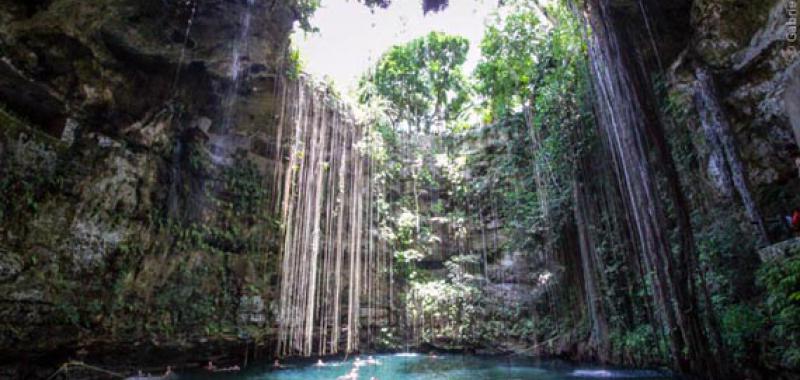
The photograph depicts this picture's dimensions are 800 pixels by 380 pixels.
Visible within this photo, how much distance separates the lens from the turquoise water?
280 inches

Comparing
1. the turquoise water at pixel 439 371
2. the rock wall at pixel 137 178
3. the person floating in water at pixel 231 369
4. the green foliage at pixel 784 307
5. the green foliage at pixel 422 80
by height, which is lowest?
the turquoise water at pixel 439 371

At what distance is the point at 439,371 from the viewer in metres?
8.25

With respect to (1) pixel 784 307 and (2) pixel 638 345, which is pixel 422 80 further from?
(1) pixel 784 307

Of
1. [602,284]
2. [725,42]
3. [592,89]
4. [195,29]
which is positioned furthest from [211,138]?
[725,42]

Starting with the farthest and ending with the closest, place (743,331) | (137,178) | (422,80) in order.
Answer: (422,80)
(137,178)
(743,331)

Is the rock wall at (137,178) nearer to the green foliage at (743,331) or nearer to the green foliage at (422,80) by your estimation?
the green foliage at (422,80)

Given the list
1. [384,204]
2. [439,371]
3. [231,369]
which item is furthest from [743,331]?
[384,204]

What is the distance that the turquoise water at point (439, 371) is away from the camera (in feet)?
23.4

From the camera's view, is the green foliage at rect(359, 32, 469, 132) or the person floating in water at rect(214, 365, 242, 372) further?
the green foliage at rect(359, 32, 469, 132)

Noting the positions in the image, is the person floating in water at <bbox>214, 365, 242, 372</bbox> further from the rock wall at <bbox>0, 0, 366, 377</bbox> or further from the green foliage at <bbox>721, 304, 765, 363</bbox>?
the green foliage at <bbox>721, 304, 765, 363</bbox>

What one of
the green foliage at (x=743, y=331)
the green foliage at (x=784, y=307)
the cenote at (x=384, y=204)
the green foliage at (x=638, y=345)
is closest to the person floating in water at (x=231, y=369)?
the cenote at (x=384, y=204)

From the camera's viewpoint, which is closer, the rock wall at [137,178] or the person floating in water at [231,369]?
the rock wall at [137,178]

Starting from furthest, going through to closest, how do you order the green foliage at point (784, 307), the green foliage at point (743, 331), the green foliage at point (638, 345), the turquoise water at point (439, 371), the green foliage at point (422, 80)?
the green foliage at point (422, 80)
the turquoise water at point (439, 371)
the green foliage at point (638, 345)
the green foliage at point (743, 331)
the green foliage at point (784, 307)

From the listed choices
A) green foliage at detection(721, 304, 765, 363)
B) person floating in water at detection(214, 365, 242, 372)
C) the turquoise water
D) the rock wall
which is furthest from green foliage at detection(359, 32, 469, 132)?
green foliage at detection(721, 304, 765, 363)
